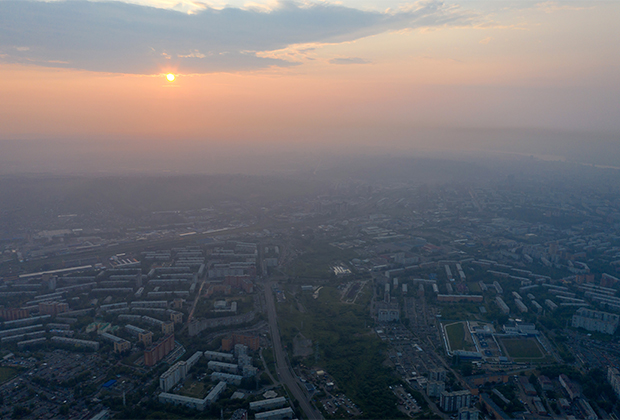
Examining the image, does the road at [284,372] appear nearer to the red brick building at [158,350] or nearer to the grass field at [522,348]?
the red brick building at [158,350]

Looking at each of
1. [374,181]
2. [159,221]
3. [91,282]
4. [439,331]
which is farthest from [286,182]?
[439,331]

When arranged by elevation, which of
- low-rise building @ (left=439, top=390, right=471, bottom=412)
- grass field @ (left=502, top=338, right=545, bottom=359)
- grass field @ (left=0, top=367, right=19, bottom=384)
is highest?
grass field @ (left=0, top=367, right=19, bottom=384)

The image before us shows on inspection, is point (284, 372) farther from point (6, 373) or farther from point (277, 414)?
point (6, 373)

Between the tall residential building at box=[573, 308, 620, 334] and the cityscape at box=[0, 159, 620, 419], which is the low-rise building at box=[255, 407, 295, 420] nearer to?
the cityscape at box=[0, 159, 620, 419]

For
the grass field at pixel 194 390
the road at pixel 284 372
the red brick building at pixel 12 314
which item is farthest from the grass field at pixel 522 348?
the red brick building at pixel 12 314

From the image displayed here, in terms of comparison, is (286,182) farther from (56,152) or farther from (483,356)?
(56,152)

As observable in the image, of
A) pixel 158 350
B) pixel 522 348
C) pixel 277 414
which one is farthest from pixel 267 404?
pixel 522 348

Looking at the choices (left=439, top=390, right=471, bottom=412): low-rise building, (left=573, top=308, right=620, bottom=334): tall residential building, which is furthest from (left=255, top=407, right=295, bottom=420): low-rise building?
(left=573, top=308, right=620, bottom=334): tall residential building
